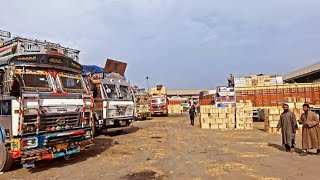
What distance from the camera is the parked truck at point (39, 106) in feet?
28.1

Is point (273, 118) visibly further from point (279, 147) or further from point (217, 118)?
point (279, 147)

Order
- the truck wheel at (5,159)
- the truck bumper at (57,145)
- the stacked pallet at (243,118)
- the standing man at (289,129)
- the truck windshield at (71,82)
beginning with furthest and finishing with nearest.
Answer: the stacked pallet at (243,118), the standing man at (289,129), the truck windshield at (71,82), the truck wheel at (5,159), the truck bumper at (57,145)

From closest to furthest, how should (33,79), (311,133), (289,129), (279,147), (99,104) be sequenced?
(33,79) → (311,133) → (289,129) → (279,147) → (99,104)

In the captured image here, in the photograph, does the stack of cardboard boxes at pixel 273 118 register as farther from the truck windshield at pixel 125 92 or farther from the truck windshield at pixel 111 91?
the truck windshield at pixel 111 91

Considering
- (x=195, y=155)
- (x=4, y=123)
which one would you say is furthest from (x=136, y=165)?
(x=4, y=123)

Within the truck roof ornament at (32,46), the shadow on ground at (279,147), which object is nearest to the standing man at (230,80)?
the shadow on ground at (279,147)

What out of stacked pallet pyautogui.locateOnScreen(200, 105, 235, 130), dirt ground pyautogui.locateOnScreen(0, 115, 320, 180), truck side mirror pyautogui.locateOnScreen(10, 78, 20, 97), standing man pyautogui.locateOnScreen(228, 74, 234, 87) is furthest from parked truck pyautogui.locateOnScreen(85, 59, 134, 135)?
standing man pyautogui.locateOnScreen(228, 74, 234, 87)

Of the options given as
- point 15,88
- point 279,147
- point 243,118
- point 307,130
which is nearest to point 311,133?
point 307,130

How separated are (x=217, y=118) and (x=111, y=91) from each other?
323 inches

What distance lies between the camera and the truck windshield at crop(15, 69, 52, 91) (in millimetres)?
8938

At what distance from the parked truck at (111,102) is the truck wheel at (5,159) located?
753 cm

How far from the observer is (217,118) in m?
22.6

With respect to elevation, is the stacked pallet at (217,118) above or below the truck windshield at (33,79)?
below

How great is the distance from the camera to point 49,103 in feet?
30.0
